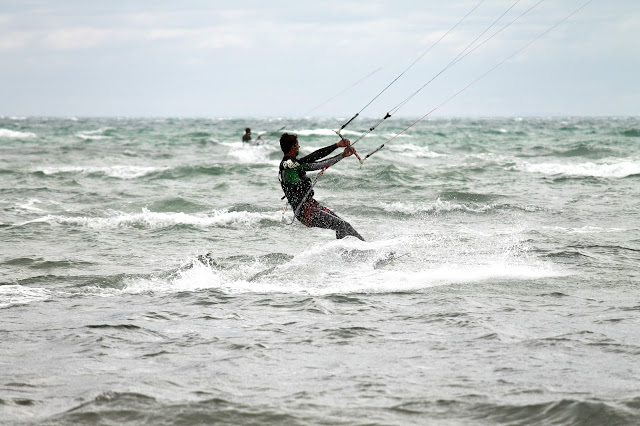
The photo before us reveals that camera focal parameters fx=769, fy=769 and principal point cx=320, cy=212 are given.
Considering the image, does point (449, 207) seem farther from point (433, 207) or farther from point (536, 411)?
point (536, 411)

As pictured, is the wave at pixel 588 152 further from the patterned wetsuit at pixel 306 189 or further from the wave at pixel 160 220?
the patterned wetsuit at pixel 306 189

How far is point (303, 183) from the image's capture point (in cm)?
1020

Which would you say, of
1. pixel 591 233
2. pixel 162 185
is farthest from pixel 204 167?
pixel 591 233

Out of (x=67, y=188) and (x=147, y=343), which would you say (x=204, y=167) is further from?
(x=147, y=343)

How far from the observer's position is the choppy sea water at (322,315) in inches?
202

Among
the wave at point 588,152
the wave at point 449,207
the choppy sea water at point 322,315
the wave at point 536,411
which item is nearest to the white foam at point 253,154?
the wave at point 588,152

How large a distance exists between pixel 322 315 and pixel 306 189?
3.01 meters

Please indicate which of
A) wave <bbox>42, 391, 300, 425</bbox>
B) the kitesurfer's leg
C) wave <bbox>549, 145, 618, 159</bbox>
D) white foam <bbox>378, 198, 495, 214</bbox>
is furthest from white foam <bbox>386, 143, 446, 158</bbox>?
wave <bbox>42, 391, 300, 425</bbox>

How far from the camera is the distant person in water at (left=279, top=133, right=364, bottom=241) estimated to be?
1003 centimetres

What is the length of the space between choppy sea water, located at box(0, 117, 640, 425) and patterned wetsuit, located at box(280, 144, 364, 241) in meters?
0.31

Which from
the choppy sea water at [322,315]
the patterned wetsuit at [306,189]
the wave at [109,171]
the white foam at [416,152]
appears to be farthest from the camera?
the white foam at [416,152]

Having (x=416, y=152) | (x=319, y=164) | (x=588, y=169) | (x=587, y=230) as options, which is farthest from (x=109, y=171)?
(x=319, y=164)

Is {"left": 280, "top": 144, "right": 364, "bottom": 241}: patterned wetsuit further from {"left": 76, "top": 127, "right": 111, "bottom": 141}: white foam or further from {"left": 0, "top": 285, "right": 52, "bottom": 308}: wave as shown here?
{"left": 76, "top": 127, "right": 111, "bottom": 141}: white foam

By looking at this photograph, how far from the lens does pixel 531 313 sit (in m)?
7.53
